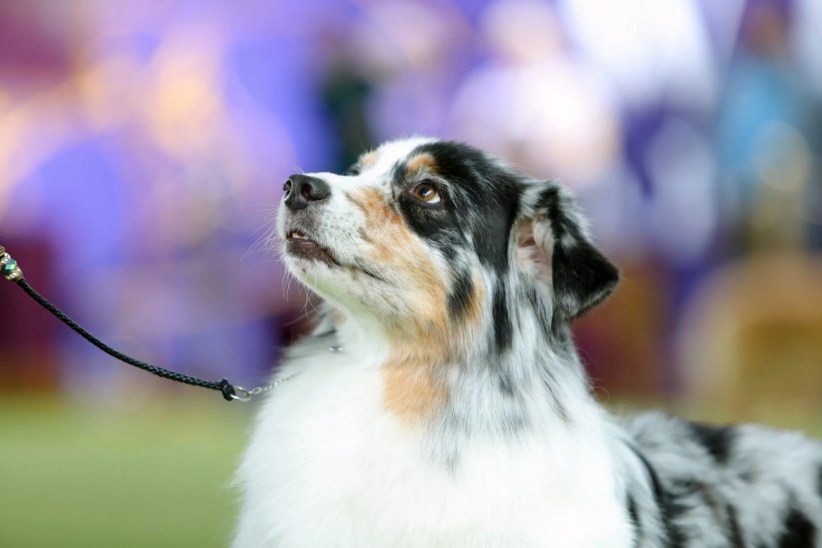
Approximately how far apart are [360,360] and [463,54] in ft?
17.1

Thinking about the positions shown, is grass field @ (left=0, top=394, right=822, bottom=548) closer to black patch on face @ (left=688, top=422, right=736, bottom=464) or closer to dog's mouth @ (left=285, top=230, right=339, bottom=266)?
dog's mouth @ (left=285, top=230, right=339, bottom=266)

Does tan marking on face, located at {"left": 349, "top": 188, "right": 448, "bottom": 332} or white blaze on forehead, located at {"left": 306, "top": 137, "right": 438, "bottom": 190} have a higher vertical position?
white blaze on forehead, located at {"left": 306, "top": 137, "right": 438, "bottom": 190}

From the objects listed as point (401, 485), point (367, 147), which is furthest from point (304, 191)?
point (367, 147)

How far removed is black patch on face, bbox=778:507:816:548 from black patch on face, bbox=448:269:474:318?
140 cm

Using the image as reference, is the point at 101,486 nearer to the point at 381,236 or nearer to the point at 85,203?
the point at 85,203

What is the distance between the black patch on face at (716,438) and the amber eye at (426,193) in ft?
4.56

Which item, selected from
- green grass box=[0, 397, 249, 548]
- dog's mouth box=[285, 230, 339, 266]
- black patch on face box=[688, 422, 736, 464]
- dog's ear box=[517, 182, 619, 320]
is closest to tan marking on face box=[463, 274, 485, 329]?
dog's ear box=[517, 182, 619, 320]

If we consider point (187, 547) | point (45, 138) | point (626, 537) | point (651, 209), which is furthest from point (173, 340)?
point (626, 537)

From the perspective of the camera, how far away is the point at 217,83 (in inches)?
296

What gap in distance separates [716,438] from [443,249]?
1.36m

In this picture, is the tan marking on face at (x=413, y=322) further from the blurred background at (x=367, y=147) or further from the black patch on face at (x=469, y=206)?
the blurred background at (x=367, y=147)

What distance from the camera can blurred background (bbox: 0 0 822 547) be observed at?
728 centimetres

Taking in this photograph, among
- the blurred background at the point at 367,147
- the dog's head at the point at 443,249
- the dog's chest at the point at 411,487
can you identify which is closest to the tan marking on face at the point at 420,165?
the dog's head at the point at 443,249

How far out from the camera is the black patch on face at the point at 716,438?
3.29 m
